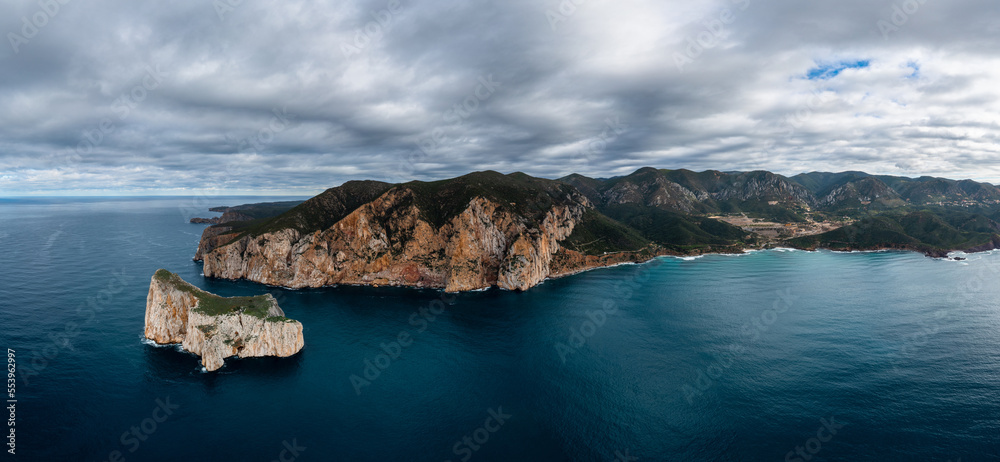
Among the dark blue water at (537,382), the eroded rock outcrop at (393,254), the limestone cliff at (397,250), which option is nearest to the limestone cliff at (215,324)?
the dark blue water at (537,382)

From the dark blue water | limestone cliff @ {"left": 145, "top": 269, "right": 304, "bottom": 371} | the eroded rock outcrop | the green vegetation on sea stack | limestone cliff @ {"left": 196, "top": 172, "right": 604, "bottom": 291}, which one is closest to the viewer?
the dark blue water

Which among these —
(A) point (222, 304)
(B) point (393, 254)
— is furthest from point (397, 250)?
(A) point (222, 304)

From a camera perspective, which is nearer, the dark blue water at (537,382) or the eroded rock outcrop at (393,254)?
the dark blue water at (537,382)

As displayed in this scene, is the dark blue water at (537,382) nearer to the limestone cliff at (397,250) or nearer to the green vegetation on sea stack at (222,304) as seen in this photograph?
the green vegetation on sea stack at (222,304)

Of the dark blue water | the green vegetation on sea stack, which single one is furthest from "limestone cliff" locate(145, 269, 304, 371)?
the dark blue water

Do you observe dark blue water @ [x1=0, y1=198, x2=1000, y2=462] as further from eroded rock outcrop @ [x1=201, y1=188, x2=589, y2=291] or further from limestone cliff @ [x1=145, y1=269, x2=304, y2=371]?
eroded rock outcrop @ [x1=201, y1=188, x2=589, y2=291]

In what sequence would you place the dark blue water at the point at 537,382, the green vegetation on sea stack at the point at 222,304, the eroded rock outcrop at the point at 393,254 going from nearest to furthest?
the dark blue water at the point at 537,382 < the green vegetation on sea stack at the point at 222,304 < the eroded rock outcrop at the point at 393,254

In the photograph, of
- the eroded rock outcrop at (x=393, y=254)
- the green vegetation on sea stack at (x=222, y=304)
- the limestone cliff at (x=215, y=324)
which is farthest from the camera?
the eroded rock outcrop at (x=393, y=254)
